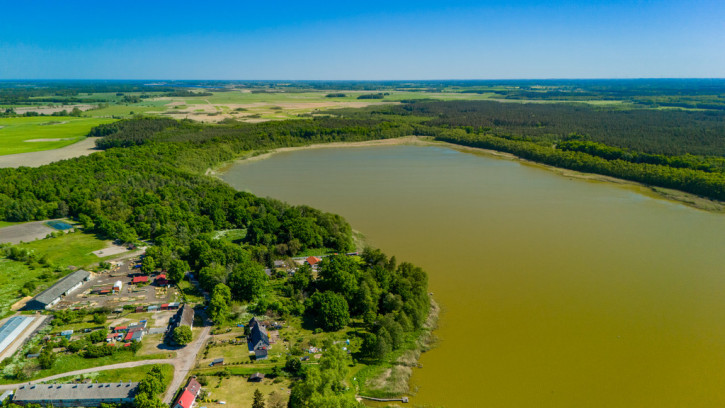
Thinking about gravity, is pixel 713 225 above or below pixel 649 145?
below

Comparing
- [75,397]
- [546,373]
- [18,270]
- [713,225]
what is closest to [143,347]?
[75,397]

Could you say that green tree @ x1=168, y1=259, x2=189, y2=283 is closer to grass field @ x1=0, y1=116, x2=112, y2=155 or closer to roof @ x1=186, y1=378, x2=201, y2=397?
roof @ x1=186, y1=378, x2=201, y2=397

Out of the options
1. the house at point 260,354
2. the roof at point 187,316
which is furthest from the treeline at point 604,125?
the roof at point 187,316

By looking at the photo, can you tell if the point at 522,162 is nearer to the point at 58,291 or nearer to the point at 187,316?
the point at 187,316

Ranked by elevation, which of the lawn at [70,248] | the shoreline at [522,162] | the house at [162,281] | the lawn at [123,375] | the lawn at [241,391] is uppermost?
the shoreline at [522,162]

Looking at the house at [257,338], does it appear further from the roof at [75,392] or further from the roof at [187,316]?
the roof at [75,392]

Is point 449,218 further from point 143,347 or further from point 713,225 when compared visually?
point 143,347
